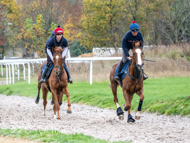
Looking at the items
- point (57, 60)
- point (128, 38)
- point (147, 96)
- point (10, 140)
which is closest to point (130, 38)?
point (128, 38)

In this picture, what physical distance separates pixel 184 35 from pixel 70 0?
36797 millimetres

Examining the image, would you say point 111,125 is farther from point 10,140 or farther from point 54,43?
point 54,43

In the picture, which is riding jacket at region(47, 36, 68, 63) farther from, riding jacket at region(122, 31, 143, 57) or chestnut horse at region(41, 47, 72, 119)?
riding jacket at region(122, 31, 143, 57)

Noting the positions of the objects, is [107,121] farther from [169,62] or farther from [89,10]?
[89,10]

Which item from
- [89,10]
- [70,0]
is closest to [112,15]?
[89,10]

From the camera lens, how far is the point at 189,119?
1005 centimetres

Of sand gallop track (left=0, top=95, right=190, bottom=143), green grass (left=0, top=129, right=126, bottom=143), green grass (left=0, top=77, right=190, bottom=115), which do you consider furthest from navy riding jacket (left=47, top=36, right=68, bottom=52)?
green grass (left=0, top=129, right=126, bottom=143)

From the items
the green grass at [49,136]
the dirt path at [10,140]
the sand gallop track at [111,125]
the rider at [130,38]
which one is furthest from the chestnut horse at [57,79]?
the dirt path at [10,140]

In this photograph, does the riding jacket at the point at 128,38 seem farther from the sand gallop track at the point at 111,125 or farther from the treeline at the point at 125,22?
the treeline at the point at 125,22

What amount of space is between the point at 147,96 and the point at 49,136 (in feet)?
22.2

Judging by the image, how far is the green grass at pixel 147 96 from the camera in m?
11.4

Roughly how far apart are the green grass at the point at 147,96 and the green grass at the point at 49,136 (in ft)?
13.9

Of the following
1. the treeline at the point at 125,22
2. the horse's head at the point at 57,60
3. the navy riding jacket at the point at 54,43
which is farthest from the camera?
the treeline at the point at 125,22

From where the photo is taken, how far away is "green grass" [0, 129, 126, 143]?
23.4 feet
